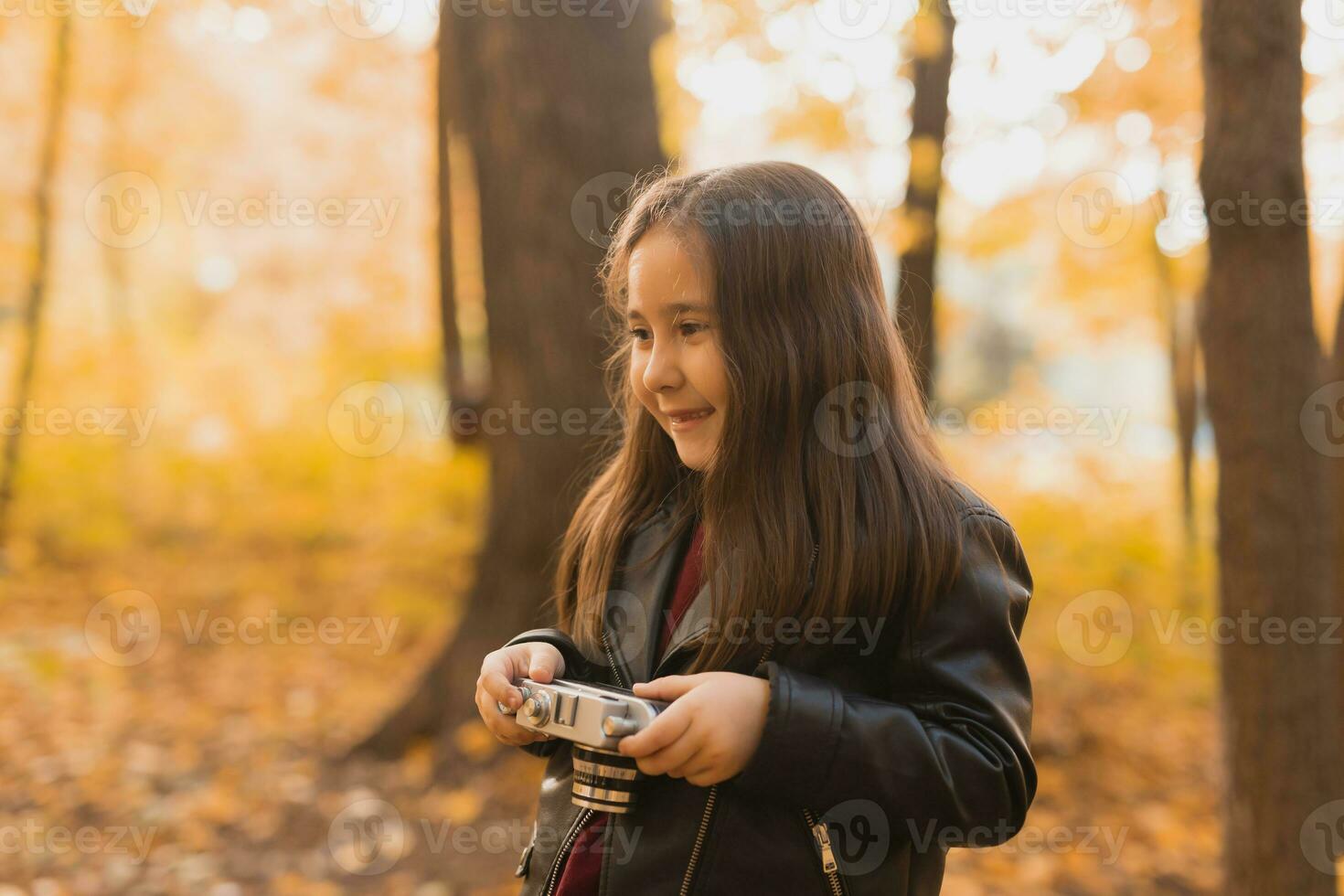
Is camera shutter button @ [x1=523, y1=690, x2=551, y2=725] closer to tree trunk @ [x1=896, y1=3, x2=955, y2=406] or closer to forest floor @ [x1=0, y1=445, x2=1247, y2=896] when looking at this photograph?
forest floor @ [x1=0, y1=445, x2=1247, y2=896]

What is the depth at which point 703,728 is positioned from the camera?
1492 millimetres

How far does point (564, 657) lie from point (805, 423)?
675 mm

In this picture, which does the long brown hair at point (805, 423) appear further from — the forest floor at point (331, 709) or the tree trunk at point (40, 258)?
the tree trunk at point (40, 258)

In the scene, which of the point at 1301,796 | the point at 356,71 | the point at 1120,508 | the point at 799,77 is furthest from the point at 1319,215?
the point at 356,71

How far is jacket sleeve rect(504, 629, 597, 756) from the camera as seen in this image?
1992mm

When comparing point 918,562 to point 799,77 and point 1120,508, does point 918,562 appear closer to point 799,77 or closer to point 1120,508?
point 799,77

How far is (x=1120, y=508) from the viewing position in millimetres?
9898

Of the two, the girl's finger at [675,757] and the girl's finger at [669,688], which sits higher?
the girl's finger at [669,688]

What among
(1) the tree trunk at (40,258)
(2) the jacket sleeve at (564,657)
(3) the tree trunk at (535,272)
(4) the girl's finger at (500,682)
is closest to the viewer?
(4) the girl's finger at (500,682)

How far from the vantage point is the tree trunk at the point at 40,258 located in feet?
29.6

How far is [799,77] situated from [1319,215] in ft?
8.41

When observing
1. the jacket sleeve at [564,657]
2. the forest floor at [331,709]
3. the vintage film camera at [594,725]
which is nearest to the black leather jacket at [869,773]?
the vintage film camera at [594,725]

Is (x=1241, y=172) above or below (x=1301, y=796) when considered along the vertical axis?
above

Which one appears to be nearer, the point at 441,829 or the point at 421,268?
the point at 441,829
